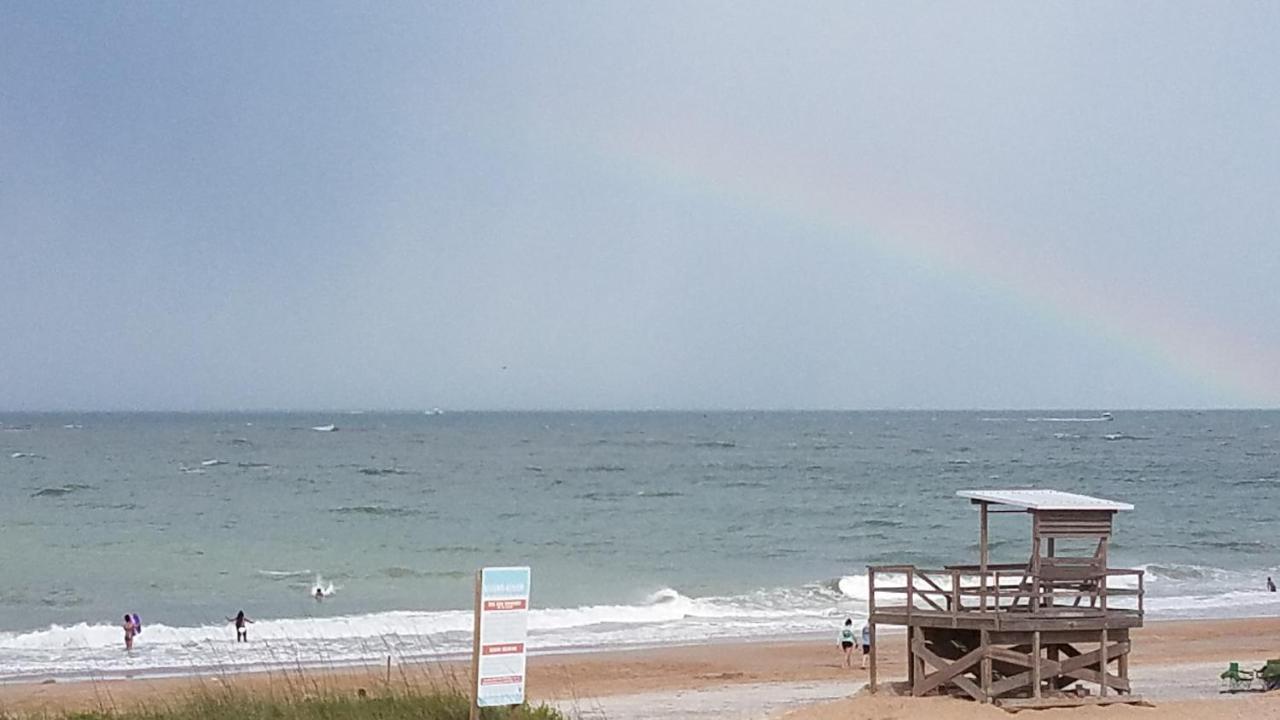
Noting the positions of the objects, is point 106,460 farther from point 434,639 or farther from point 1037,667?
point 1037,667

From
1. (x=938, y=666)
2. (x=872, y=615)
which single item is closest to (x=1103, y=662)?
(x=938, y=666)

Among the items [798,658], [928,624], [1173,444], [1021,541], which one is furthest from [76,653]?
[1173,444]

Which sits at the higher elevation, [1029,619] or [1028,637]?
[1029,619]

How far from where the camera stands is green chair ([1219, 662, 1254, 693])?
864 inches

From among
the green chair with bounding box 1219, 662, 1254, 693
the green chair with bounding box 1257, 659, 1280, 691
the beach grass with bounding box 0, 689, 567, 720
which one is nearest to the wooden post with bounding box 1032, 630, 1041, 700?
the green chair with bounding box 1219, 662, 1254, 693

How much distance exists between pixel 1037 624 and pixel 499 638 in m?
10.1

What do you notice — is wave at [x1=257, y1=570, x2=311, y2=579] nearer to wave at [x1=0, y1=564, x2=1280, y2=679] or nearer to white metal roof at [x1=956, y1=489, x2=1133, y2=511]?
wave at [x1=0, y1=564, x2=1280, y2=679]

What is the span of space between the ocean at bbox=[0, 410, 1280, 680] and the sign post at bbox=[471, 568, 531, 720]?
16573mm

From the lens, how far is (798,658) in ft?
89.8

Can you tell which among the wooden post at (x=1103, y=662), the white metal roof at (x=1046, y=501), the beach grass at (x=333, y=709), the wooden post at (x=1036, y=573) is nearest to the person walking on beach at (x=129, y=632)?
the beach grass at (x=333, y=709)

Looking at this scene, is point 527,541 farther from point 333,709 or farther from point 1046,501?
point 333,709

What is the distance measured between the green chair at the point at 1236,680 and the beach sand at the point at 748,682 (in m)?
0.25

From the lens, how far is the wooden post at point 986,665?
1833cm

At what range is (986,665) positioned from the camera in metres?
18.4
